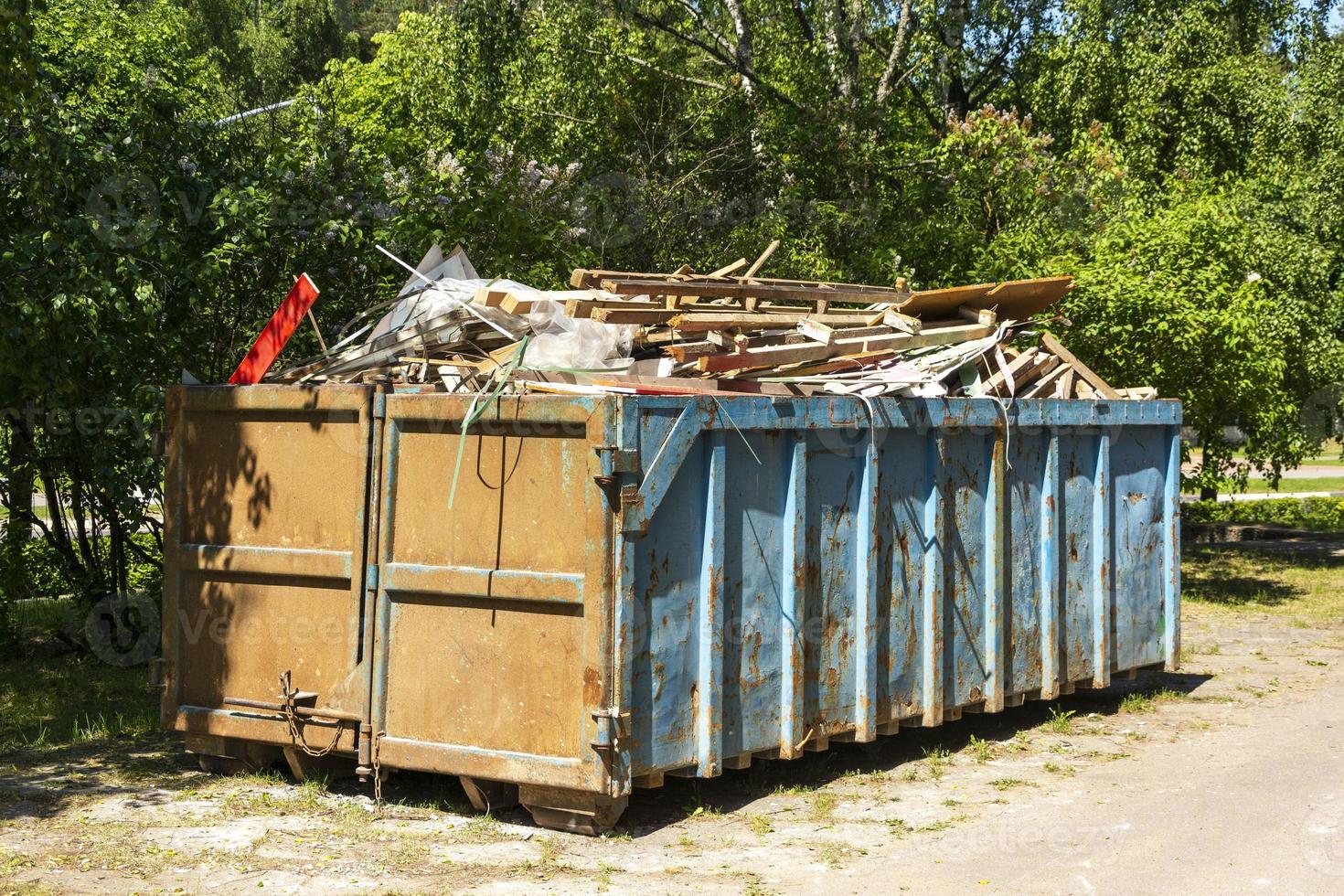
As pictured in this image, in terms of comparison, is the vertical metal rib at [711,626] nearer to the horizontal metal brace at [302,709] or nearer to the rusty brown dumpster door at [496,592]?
the rusty brown dumpster door at [496,592]

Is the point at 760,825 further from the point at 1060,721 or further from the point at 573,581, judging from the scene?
the point at 1060,721

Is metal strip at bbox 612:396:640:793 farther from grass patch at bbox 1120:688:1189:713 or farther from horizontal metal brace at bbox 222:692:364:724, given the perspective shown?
grass patch at bbox 1120:688:1189:713

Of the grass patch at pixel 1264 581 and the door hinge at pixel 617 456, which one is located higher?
the door hinge at pixel 617 456

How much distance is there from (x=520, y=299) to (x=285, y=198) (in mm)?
3920

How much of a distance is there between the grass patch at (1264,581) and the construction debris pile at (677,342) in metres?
7.35

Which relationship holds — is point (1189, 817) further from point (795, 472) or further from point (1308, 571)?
point (1308, 571)

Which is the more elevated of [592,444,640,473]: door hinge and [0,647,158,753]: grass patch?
[592,444,640,473]: door hinge

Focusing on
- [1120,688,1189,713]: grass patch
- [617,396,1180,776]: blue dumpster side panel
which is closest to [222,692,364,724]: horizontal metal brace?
[617,396,1180,776]: blue dumpster side panel

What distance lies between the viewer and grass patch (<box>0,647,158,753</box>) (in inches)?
300

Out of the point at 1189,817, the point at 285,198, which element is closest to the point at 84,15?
the point at 285,198

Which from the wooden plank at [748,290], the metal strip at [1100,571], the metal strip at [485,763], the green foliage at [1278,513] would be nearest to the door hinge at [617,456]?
the metal strip at [485,763]

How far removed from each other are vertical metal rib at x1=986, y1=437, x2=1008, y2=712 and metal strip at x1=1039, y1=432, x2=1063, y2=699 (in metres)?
0.47

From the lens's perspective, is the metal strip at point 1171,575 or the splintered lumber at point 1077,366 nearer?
the splintered lumber at point 1077,366

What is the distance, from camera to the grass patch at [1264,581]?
1402cm
